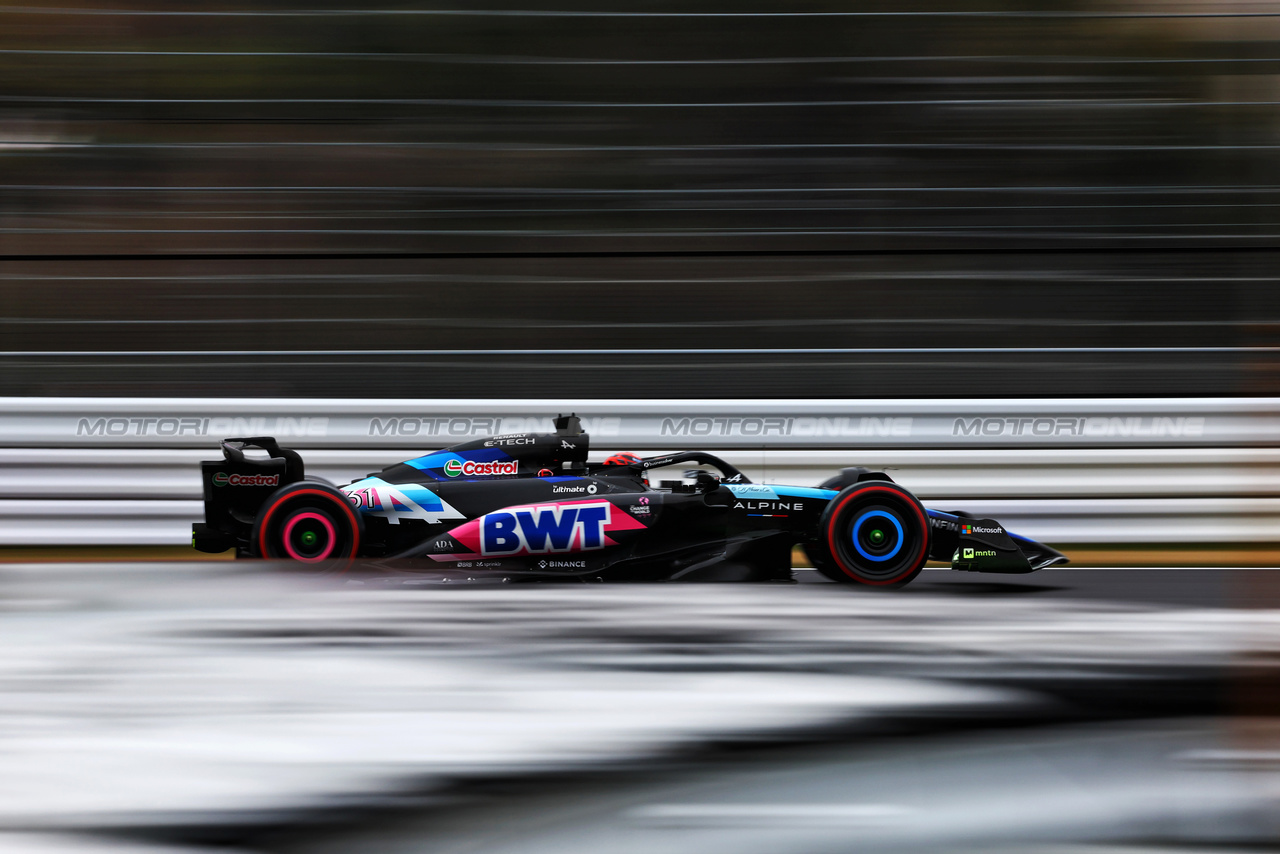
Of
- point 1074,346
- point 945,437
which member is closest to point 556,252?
point 945,437

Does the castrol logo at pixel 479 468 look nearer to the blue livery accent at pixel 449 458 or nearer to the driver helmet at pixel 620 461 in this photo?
the blue livery accent at pixel 449 458

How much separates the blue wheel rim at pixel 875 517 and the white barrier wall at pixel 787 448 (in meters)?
0.96

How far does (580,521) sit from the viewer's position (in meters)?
4.86

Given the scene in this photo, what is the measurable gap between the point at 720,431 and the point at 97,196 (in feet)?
11.8

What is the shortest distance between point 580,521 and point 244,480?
160cm

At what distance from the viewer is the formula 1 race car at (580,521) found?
486 centimetres

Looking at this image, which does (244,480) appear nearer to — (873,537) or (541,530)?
(541,530)

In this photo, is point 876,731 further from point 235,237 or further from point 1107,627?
point 235,237

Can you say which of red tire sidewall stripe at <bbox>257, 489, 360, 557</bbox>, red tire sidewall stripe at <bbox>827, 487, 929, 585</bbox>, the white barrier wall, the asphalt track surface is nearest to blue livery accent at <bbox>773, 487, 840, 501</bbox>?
red tire sidewall stripe at <bbox>827, 487, 929, 585</bbox>

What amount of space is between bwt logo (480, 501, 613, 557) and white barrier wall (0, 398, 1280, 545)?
1.27 m

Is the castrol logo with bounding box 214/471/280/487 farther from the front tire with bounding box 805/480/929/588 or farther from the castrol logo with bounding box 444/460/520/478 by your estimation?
the front tire with bounding box 805/480/929/588

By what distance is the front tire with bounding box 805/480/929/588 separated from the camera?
199 inches

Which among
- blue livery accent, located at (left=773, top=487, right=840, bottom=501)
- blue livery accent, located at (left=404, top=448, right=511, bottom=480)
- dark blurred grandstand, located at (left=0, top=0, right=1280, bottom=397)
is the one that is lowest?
blue livery accent, located at (left=773, top=487, right=840, bottom=501)

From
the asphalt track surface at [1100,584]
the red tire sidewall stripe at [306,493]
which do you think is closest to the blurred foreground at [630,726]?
the asphalt track surface at [1100,584]
